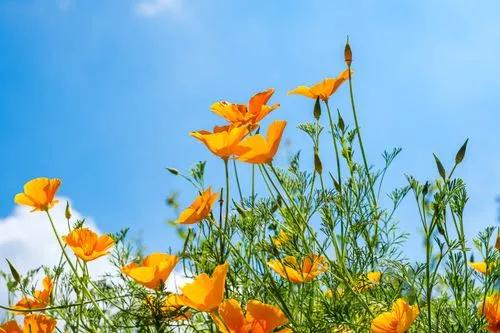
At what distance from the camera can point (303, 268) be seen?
68.0 inches

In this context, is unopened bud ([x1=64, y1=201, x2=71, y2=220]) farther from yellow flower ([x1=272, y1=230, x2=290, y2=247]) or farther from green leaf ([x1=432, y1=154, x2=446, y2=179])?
green leaf ([x1=432, y1=154, x2=446, y2=179])

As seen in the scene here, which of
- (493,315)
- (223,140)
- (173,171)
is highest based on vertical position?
(173,171)

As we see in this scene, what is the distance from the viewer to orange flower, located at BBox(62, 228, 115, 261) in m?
1.77

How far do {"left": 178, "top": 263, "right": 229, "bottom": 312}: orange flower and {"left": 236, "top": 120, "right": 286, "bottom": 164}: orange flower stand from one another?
1.07ft

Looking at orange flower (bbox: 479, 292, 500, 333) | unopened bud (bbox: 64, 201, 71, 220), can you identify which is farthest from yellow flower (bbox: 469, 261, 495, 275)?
unopened bud (bbox: 64, 201, 71, 220)

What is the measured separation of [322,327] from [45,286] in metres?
0.83

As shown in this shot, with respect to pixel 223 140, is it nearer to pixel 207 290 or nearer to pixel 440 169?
pixel 207 290

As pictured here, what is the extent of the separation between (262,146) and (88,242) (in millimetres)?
522

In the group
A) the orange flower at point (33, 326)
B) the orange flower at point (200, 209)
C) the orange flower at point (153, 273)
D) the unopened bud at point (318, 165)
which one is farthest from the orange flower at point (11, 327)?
the unopened bud at point (318, 165)

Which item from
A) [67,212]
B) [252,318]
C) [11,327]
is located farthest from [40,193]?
[252,318]

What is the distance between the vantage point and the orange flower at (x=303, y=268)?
1688mm

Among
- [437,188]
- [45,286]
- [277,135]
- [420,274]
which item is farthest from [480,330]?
[45,286]

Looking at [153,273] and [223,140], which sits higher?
[223,140]

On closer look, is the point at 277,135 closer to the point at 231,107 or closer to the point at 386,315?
the point at 231,107
